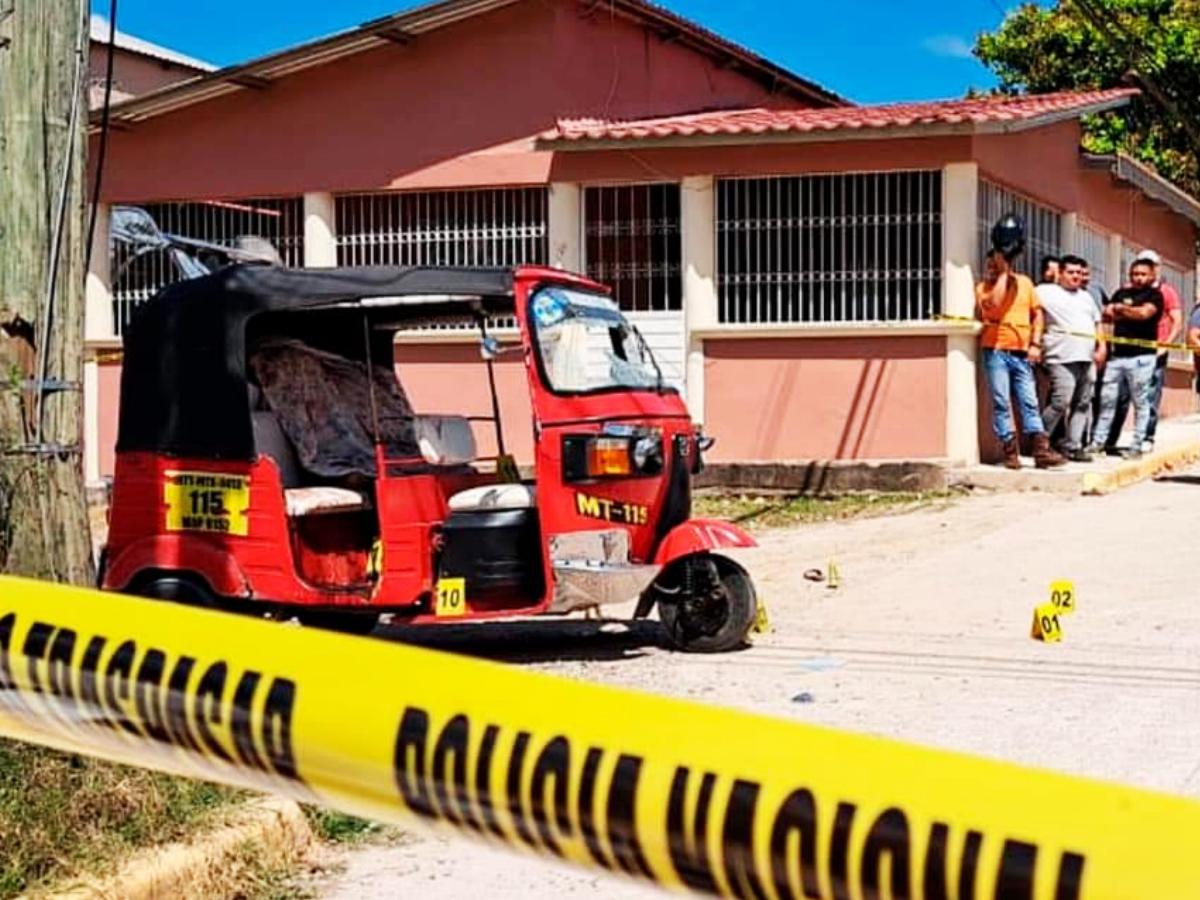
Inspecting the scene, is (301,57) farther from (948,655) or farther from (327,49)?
(948,655)

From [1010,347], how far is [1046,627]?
607 cm

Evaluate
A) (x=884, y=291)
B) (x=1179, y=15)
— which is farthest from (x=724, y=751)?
(x=1179, y=15)

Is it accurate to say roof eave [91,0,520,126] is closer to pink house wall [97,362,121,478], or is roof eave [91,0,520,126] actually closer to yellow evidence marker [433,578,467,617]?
pink house wall [97,362,121,478]

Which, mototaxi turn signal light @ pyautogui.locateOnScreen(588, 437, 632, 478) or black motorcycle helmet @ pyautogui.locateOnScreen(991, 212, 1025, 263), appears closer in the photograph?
mototaxi turn signal light @ pyautogui.locateOnScreen(588, 437, 632, 478)

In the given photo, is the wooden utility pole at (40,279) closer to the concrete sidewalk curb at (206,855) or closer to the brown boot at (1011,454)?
the concrete sidewalk curb at (206,855)

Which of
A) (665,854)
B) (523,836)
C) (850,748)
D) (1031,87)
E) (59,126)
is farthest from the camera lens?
(1031,87)

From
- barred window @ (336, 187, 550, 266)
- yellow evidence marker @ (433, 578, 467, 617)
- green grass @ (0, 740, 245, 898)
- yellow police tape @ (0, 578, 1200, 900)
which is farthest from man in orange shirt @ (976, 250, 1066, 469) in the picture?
yellow police tape @ (0, 578, 1200, 900)

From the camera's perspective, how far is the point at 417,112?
1605 centimetres

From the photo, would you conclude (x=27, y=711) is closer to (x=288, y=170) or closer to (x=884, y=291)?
(x=884, y=291)

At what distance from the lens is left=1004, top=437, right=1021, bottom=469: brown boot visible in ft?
46.4

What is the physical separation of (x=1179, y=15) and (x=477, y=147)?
54.5 feet

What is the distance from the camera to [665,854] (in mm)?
1831

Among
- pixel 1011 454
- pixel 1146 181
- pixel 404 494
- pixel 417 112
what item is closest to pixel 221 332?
pixel 404 494

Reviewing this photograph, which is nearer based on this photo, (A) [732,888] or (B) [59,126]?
(A) [732,888]
